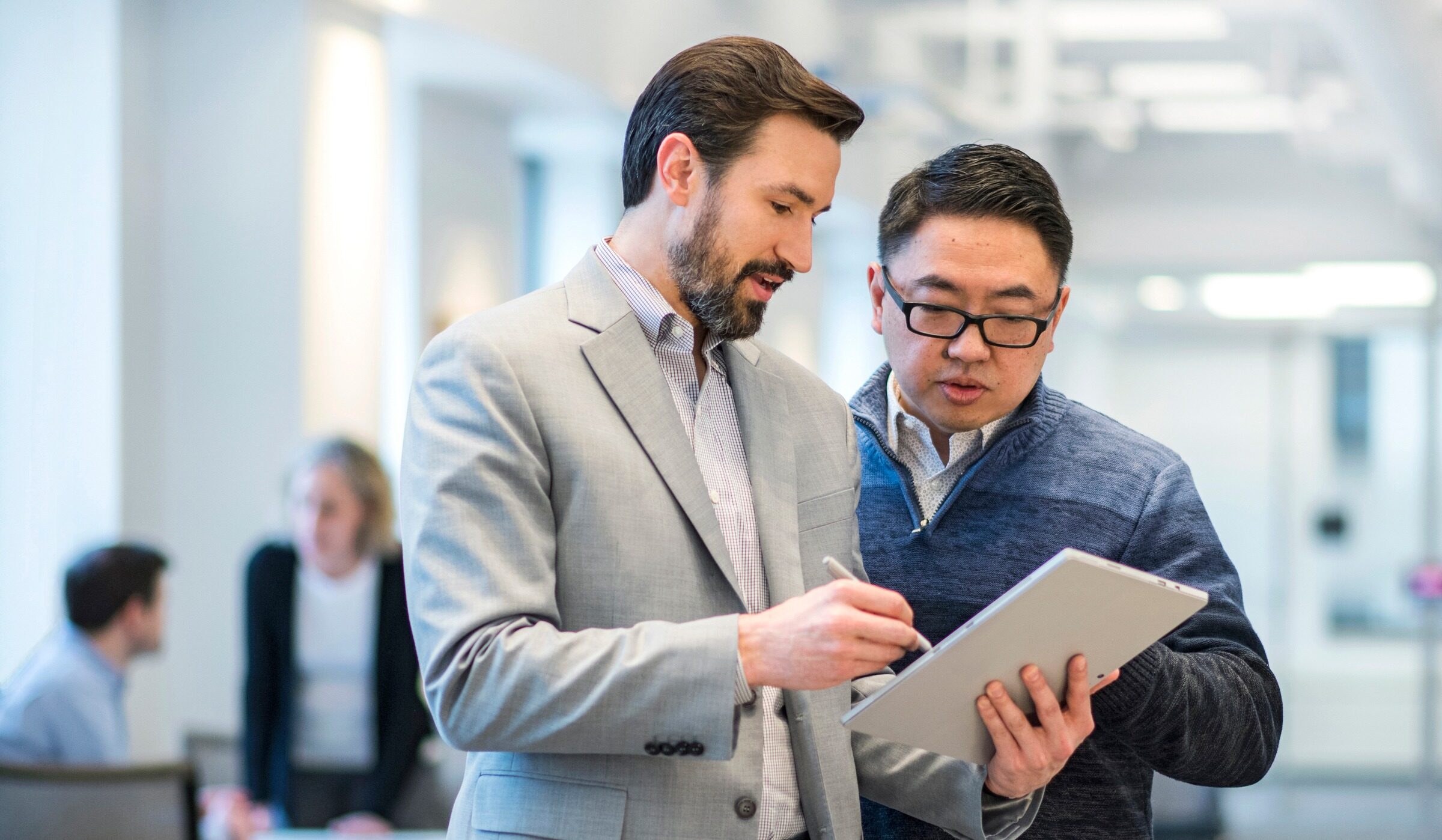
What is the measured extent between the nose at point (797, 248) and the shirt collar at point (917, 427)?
325 millimetres

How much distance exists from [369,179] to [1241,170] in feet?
21.5

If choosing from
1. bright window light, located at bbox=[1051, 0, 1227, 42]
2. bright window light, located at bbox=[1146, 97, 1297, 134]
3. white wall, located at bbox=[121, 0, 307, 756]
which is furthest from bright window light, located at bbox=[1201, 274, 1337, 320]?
white wall, located at bbox=[121, 0, 307, 756]

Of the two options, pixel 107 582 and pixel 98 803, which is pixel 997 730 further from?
pixel 107 582

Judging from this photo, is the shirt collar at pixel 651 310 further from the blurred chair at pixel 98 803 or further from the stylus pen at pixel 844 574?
the blurred chair at pixel 98 803

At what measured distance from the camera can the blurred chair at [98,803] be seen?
2.64 m

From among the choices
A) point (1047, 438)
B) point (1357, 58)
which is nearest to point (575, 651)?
point (1047, 438)

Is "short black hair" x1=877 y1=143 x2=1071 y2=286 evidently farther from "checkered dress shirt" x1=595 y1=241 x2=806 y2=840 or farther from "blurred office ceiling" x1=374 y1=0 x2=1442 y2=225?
"blurred office ceiling" x1=374 y1=0 x2=1442 y2=225

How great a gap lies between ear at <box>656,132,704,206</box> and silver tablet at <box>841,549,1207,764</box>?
0.57 metres

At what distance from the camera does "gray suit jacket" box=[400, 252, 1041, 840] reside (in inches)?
54.8

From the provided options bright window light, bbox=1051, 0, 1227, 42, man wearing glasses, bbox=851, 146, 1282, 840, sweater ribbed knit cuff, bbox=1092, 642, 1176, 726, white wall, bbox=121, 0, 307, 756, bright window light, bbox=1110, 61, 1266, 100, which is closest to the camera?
→ sweater ribbed knit cuff, bbox=1092, 642, 1176, 726

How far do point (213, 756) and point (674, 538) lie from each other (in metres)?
2.96

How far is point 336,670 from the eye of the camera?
3852mm

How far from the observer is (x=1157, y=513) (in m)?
1.83

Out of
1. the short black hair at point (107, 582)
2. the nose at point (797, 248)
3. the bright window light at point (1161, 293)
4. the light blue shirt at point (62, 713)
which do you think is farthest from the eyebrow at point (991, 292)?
the bright window light at point (1161, 293)
